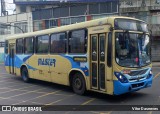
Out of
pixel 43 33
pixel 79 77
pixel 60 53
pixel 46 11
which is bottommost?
pixel 79 77

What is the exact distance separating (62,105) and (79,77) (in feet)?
6.22

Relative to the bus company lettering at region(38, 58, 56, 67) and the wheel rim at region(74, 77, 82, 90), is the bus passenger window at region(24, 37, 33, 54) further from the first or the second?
the wheel rim at region(74, 77, 82, 90)

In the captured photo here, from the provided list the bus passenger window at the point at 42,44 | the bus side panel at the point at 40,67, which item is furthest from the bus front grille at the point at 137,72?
the bus passenger window at the point at 42,44

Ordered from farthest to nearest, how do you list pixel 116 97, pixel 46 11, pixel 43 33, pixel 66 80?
pixel 46 11
pixel 43 33
pixel 66 80
pixel 116 97

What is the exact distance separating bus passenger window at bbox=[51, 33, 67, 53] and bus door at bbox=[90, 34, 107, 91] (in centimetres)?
198

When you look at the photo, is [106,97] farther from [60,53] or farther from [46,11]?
[46,11]

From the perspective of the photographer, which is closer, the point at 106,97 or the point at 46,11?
the point at 106,97

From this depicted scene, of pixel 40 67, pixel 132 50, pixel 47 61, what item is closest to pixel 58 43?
pixel 47 61

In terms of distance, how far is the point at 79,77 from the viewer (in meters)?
10.5

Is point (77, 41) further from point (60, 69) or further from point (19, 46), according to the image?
point (19, 46)

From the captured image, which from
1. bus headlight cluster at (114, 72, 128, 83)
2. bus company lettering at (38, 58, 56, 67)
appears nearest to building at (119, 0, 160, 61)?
bus company lettering at (38, 58, 56, 67)

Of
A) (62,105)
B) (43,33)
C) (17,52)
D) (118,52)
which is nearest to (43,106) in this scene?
(62,105)

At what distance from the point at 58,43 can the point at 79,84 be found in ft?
7.71

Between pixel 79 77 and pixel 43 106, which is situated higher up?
pixel 79 77
